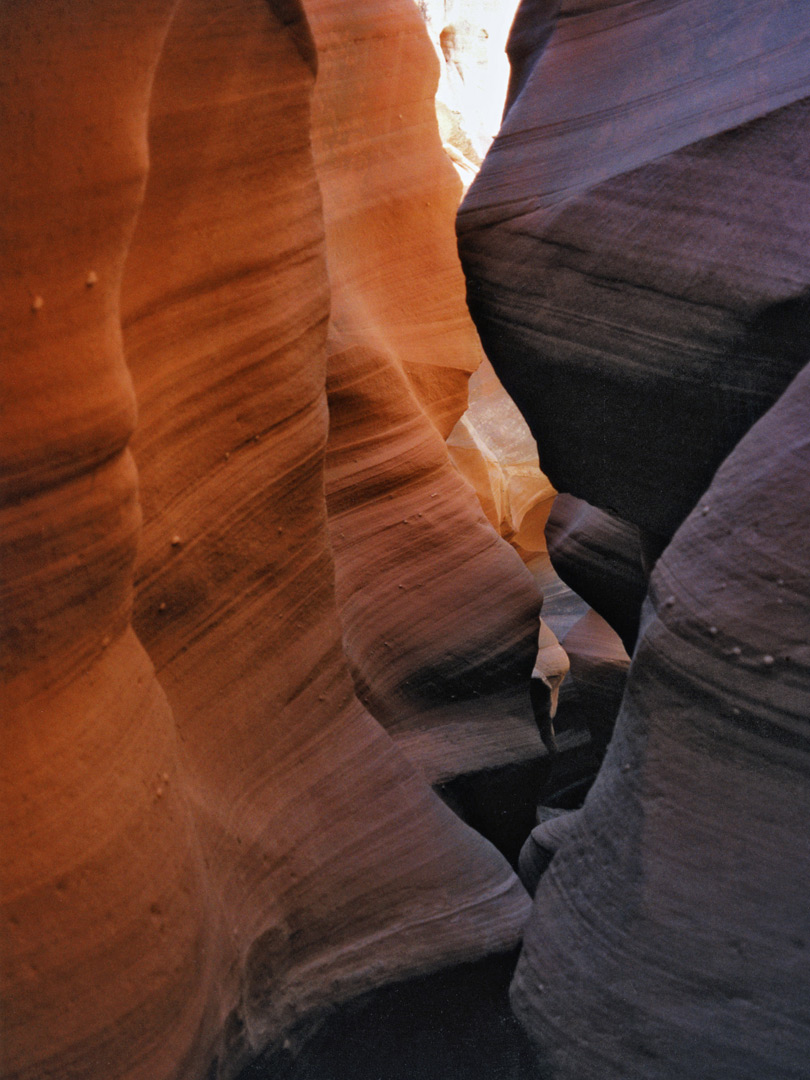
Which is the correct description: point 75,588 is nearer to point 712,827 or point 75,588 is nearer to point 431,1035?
point 712,827

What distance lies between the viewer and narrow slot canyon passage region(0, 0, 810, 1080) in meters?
1.24

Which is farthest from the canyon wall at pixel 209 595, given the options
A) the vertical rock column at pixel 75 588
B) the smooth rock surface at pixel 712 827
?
the smooth rock surface at pixel 712 827

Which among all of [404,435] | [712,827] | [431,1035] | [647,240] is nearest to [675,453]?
[647,240]

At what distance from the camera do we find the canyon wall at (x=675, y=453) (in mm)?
1465

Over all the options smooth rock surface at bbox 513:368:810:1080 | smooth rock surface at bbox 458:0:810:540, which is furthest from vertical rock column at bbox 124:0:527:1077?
smooth rock surface at bbox 458:0:810:540

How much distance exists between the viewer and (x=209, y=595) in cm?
181

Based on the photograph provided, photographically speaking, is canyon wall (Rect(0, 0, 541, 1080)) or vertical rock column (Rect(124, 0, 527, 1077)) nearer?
canyon wall (Rect(0, 0, 541, 1080))

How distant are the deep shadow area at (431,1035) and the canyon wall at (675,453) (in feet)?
0.95

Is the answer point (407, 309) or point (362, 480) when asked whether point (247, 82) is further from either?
point (407, 309)

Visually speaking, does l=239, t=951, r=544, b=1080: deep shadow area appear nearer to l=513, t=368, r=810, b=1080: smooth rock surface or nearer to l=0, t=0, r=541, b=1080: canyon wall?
l=0, t=0, r=541, b=1080: canyon wall

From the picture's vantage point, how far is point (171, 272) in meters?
1.67

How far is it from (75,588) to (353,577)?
5.06 ft

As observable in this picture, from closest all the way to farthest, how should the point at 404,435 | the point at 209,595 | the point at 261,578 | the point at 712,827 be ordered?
1. the point at 712,827
2. the point at 209,595
3. the point at 261,578
4. the point at 404,435

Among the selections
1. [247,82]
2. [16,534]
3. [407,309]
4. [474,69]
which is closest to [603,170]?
[247,82]
